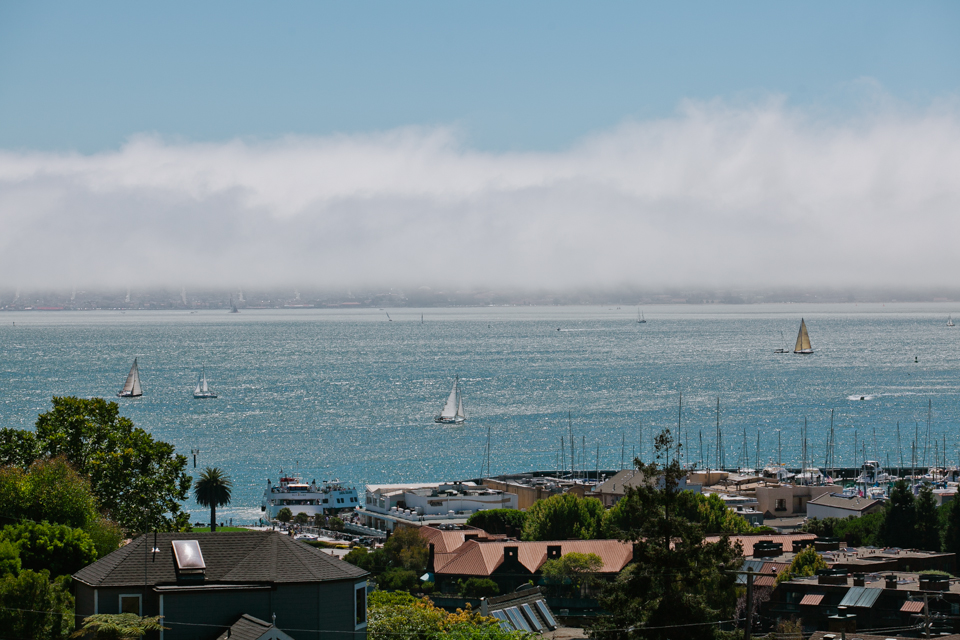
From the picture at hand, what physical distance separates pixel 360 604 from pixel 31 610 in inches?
363

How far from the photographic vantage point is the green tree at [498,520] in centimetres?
9038

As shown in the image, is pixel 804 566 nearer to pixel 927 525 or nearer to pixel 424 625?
pixel 927 525

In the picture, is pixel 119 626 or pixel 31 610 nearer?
pixel 119 626

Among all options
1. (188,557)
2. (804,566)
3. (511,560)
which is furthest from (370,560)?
(188,557)

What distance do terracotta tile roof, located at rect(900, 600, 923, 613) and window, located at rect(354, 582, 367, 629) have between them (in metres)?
30.0

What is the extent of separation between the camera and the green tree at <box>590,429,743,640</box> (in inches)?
1232

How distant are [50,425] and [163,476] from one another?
5538mm

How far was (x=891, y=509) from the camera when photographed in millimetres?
76188

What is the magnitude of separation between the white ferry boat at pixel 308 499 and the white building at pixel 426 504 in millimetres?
4946

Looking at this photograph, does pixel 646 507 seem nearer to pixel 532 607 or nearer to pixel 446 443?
pixel 532 607

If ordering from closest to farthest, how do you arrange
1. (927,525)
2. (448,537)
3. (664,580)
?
1. (664,580)
2. (927,525)
3. (448,537)

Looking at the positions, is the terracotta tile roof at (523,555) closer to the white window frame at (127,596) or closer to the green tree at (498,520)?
the green tree at (498,520)

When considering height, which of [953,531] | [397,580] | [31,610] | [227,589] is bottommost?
[397,580]

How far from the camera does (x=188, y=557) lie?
27.7 meters
